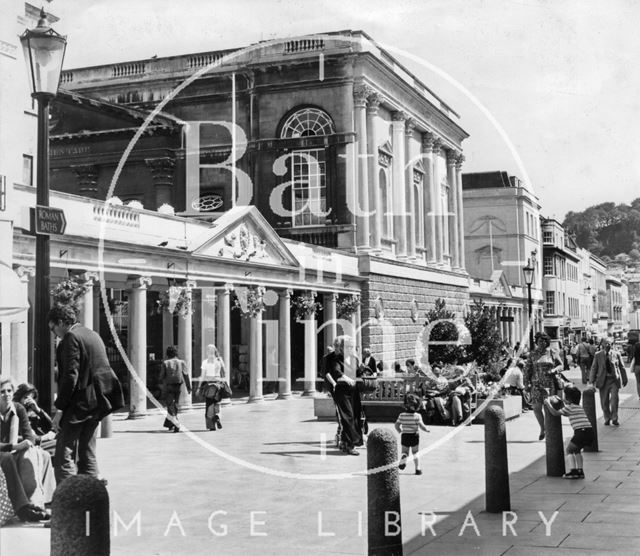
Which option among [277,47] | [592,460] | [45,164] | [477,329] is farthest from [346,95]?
[45,164]

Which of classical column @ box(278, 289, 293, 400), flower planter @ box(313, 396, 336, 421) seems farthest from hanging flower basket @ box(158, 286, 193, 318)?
classical column @ box(278, 289, 293, 400)

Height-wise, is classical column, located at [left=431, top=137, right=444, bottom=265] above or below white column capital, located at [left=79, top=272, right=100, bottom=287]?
above

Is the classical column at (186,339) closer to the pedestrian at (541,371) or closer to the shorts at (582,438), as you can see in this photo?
the pedestrian at (541,371)

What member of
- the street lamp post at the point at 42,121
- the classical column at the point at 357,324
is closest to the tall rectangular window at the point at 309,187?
the classical column at the point at 357,324

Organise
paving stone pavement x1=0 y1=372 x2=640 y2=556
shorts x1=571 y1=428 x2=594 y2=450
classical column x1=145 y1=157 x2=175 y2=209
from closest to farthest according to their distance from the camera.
→ paving stone pavement x1=0 y1=372 x2=640 y2=556, shorts x1=571 y1=428 x2=594 y2=450, classical column x1=145 y1=157 x2=175 y2=209

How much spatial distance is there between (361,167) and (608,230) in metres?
80.5

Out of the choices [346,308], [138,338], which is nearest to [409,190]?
[346,308]

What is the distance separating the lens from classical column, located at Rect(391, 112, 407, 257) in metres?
46.2

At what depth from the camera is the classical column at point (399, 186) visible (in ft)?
152

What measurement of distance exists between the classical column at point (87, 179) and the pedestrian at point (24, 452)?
3212 cm

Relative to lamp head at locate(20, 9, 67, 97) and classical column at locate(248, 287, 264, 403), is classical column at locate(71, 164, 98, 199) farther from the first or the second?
lamp head at locate(20, 9, 67, 97)

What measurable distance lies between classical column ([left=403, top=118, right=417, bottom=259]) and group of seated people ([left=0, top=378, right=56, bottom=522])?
39947mm

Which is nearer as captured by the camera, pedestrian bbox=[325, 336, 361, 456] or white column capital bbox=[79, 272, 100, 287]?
pedestrian bbox=[325, 336, 361, 456]

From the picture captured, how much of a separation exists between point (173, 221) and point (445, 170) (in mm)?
35325
